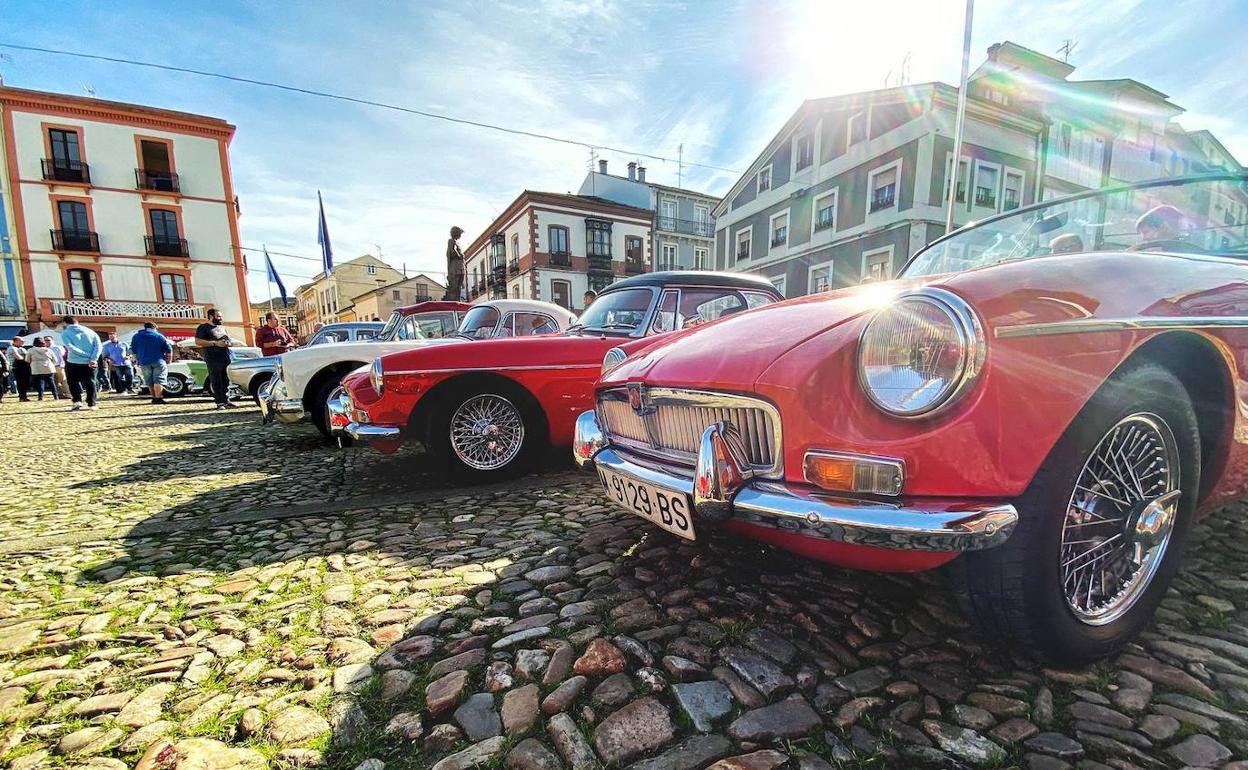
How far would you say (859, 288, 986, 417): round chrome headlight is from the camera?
1290 millimetres

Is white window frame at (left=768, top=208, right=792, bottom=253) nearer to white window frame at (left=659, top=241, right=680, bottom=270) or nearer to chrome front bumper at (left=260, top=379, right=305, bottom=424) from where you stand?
white window frame at (left=659, top=241, right=680, bottom=270)

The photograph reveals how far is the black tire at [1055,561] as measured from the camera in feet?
4.25

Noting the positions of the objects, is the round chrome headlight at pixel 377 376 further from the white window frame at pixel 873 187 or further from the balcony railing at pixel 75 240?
the balcony railing at pixel 75 240

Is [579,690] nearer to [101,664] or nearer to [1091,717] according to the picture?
[1091,717]

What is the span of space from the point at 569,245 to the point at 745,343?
28.4 metres

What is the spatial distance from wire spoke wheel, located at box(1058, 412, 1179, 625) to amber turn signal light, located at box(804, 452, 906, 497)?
56 cm

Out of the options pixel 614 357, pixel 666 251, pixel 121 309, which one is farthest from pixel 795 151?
pixel 121 309

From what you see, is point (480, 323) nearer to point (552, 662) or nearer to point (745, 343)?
point (745, 343)

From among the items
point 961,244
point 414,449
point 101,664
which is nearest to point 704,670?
point 101,664

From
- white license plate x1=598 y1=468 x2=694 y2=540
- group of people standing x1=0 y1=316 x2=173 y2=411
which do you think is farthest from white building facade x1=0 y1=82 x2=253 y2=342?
white license plate x1=598 y1=468 x2=694 y2=540

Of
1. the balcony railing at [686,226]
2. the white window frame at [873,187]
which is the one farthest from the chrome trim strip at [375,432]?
the balcony railing at [686,226]

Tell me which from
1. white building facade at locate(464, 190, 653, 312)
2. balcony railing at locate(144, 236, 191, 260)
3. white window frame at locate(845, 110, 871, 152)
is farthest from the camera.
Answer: white building facade at locate(464, 190, 653, 312)

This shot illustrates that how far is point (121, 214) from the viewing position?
2402 cm

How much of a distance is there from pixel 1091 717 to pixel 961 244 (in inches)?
97.5
